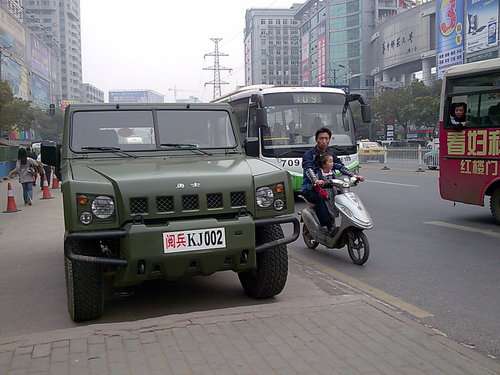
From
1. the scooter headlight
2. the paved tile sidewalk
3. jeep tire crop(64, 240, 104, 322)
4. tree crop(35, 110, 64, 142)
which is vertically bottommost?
the paved tile sidewalk

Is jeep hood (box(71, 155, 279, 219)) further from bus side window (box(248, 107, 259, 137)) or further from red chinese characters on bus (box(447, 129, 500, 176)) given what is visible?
bus side window (box(248, 107, 259, 137))

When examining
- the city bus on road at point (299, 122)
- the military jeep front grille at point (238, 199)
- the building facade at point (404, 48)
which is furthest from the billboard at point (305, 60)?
the military jeep front grille at point (238, 199)

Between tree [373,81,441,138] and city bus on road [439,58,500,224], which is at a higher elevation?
tree [373,81,441,138]

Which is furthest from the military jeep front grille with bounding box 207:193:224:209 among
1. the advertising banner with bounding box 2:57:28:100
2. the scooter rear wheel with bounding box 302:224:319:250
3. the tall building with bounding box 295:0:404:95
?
the tall building with bounding box 295:0:404:95

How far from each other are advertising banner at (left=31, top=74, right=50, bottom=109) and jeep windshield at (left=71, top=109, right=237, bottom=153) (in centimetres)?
8865

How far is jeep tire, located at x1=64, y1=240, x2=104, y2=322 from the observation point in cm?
458

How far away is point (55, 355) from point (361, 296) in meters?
2.66

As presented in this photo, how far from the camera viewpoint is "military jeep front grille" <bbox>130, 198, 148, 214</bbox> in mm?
4465

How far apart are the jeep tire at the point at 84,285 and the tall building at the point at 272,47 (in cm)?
12439

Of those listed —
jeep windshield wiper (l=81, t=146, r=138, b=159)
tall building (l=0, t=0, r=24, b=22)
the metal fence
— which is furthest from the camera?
tall building (l=0, t=0, r=24, b=22)

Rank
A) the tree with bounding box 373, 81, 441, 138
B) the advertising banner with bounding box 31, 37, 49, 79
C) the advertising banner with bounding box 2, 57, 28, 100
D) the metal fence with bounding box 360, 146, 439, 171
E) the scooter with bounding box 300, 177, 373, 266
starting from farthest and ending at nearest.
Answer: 1. the advertising banner with bounding box 31, 37, 49, 79
2. the advertising banner with bounding box 2, 57, 28, 100
3. the tree with bounding box 373, 81, 441, 138
4. the metal fence with bounding box 360, 146, 439, 171
5. the scooter with bounding box 300, 177, 373, 266

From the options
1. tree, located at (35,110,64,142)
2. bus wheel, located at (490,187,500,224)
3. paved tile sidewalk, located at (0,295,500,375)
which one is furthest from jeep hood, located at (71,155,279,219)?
tree, located at (35,110,64,142)

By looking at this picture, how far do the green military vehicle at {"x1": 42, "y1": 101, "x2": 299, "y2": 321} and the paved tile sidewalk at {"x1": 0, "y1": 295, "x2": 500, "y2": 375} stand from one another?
476 millimetres

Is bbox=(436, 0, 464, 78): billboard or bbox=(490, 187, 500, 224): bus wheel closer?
bbox=(490, 187, 500, 224): bus wheel
